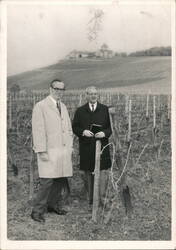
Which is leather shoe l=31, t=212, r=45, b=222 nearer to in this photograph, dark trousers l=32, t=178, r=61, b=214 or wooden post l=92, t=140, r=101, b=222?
dark trousers l=32, t=178, r=61, b=214

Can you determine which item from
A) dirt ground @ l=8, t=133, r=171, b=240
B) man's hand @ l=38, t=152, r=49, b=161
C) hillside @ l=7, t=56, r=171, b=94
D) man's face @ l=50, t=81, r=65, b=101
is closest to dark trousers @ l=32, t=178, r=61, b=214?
dirt ground @ l=8, t=133, r=171, b=240

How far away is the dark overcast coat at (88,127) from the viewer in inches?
153

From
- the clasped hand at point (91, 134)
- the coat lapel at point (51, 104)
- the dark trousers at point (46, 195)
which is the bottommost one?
the dark trousers at point (46, 195)

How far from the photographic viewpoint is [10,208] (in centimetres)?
397

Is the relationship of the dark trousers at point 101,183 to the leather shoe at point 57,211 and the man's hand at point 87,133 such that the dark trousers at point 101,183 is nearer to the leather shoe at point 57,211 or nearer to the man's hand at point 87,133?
the leather shoe at point 57,211

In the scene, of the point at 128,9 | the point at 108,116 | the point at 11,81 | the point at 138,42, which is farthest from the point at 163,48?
the point at 11,81

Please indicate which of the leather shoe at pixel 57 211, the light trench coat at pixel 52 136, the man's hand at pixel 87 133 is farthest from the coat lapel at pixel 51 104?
the leather shoe at pixel 57 211

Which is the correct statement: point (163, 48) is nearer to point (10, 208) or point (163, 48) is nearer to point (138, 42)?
point (138, 42)

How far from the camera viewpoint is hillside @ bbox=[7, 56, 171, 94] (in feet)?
13.0

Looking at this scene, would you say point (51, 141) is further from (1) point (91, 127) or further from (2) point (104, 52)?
(2) point (104, 52)

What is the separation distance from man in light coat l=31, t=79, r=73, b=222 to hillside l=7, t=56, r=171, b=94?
0.16m

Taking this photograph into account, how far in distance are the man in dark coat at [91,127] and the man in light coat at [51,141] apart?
0.40 feet

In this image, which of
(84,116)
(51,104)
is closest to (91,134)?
(84,116)

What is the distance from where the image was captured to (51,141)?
12.5 feet
